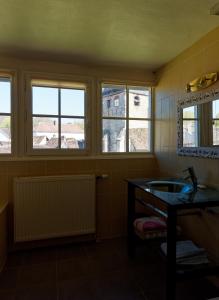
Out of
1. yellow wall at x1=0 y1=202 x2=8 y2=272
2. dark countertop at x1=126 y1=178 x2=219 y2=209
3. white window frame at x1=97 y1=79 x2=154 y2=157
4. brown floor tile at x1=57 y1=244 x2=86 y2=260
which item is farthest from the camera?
white window frame at x1=97 y1=79 x2=154 y2=157

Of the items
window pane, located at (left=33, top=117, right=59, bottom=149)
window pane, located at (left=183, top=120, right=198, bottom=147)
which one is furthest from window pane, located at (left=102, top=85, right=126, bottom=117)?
window pane, located at (left=183, top=120, right=198, bottom=147)

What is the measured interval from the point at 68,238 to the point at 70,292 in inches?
33.8

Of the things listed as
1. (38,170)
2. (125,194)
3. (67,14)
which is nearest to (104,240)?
(125,194)

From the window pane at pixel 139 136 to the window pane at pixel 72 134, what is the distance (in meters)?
0.62

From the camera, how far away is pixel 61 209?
2549 millimetres

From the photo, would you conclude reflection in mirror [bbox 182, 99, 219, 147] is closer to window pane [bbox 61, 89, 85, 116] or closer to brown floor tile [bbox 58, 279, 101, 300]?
window pane [bbox 61, 89, 85, 116]

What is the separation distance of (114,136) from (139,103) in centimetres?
54

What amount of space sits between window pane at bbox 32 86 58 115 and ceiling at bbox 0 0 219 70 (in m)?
0.35

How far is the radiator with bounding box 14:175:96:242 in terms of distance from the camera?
242cm

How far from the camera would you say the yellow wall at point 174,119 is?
1947 mm

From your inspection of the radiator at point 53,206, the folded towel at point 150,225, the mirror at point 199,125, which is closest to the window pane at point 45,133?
the radiator at point 53,206

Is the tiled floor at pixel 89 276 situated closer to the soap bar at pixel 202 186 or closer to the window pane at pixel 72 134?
the soap bar at pixel 202 186

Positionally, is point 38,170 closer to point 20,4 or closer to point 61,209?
point 61,209

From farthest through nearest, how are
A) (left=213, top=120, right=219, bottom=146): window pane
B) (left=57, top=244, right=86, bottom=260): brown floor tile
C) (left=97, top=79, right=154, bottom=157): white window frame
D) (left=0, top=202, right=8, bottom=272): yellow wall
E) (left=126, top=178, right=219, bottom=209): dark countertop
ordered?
(left=97, top=79, right=154, bottom=157): white window frame
(left=57, top=244, right=86, bottom=260): brown floor tile
(left=0, top=202, right=8, bottom=272): yellow wall
(left=213, top=120, right=219, bottom=146): window pane
(left=126, top=178, right=219, bottom=209): dark countertop
